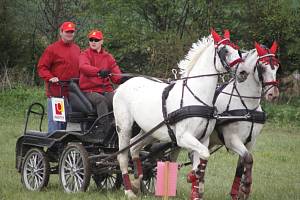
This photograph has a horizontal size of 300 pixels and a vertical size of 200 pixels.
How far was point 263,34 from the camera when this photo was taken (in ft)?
89.4

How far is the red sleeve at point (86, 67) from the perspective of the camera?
866 centimetres

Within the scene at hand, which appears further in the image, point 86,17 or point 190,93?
point 86,17

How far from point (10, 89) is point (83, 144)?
16.6 m

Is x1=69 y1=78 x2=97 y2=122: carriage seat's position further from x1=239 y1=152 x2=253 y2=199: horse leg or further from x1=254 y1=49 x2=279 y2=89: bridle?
x1=254 y1=49 x2=279 y2=89: bridle

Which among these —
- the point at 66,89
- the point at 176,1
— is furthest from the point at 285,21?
the point at 66,89

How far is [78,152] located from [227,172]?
12.1 ft

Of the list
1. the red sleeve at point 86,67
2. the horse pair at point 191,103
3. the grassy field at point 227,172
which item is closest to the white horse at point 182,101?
the horse pair at point 191,103

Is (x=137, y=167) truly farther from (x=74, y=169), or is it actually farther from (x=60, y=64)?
(x=60, y=64)

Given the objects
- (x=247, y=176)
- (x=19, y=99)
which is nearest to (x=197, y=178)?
(x=247, y=176)

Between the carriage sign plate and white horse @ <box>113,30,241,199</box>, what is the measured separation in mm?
843

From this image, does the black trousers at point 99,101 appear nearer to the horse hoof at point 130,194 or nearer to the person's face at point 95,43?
the person's face at point 95,43

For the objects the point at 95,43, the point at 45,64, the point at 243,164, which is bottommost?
the point at 243,164

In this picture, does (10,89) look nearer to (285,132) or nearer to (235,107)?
(285,132)

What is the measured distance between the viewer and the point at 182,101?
7566mm
